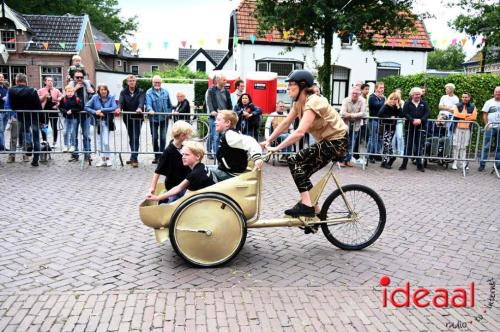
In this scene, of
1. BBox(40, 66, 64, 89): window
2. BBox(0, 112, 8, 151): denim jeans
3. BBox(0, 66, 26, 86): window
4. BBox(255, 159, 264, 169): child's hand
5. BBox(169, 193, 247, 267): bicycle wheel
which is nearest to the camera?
BBox(169, 193, 247, 267): bicycle wheel

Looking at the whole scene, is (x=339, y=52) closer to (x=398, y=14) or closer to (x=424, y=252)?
(x=398, y=14)

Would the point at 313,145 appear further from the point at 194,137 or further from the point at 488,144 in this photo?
the point at 488,144

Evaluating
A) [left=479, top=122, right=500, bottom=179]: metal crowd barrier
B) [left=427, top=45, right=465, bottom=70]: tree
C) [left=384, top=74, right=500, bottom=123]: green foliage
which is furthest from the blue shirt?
[left=427, top=45, right=465, bottom=70]: tree

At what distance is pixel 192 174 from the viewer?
4.99 metres

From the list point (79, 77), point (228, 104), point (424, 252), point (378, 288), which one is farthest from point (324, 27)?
point (378, 288)

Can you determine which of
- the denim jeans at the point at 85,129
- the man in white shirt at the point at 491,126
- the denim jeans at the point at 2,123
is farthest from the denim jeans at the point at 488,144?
the denim jeans at the point at 2,123

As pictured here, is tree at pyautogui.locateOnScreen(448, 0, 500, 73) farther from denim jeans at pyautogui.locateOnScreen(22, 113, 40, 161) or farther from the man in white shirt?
denim jeans at pyautogui.locateOnScreen(22, 113, 40, 161)

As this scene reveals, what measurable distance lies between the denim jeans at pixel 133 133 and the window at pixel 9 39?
29.4m

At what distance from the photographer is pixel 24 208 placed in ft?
22.8

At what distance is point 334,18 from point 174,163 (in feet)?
33.2

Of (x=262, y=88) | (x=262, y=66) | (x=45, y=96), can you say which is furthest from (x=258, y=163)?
(x=262, y=66)

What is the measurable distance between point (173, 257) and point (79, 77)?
22.9 ft

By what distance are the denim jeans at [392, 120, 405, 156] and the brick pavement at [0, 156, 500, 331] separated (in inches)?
136

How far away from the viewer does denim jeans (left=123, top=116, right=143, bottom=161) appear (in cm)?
1072
